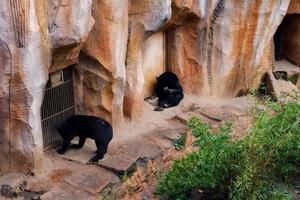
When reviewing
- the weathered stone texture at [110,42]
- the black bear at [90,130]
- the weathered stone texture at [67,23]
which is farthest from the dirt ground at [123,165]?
the weathered stone texture at [67,23]

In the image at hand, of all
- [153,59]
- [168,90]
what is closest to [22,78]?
[168,90]

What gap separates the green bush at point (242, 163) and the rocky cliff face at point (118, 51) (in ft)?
7.12

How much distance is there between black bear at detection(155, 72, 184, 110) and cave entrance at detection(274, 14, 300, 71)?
174 inches

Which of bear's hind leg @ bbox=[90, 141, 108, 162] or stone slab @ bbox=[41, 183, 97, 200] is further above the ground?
bear's hind leg @ bbox=[90, 141, 108, 162]

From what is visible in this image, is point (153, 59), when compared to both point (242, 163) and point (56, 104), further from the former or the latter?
point (242, 163)

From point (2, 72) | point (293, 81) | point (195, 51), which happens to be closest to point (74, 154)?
point (2, 72)

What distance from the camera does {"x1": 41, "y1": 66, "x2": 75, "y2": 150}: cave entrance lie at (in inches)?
327

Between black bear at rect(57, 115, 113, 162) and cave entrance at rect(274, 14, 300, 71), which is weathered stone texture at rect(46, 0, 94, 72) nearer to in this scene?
black bear at rect(57, 115, 113, 162)

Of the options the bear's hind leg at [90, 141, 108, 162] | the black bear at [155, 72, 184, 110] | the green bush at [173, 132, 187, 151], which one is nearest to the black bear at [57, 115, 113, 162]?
the bear's hind leg at [90, 141, 108, 162]

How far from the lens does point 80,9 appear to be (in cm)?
736

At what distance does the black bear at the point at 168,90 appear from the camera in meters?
10.7

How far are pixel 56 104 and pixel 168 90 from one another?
2830 millimetres

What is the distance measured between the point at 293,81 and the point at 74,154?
25.3ft

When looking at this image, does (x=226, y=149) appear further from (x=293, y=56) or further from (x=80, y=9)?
(x=293, y=56)
